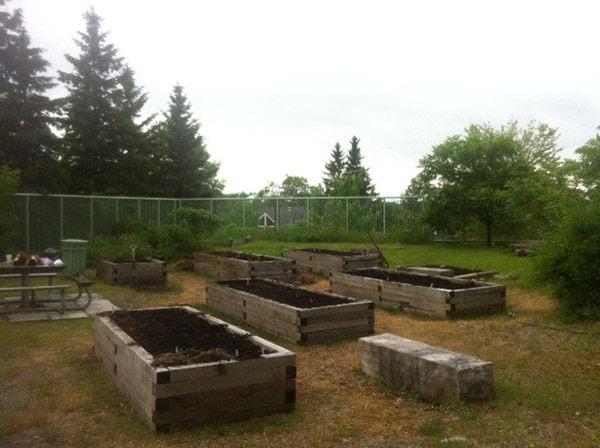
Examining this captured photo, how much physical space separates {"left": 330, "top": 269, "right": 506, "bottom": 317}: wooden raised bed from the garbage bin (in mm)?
6894

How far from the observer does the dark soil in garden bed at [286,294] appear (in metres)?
8.08

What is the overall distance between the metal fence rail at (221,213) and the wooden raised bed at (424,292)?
10784 millimetres

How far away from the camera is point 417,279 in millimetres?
10703

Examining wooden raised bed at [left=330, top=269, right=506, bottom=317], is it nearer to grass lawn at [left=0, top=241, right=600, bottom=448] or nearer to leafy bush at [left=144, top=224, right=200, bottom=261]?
grass lawn at [left=0, top=241, right=600, bottom=448]

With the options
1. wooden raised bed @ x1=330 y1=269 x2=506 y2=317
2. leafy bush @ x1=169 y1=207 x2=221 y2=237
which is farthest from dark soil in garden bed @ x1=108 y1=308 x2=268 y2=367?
leafy bush @ x1=169 y1=207 x2=221 y2=237

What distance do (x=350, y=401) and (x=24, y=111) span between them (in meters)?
22.2

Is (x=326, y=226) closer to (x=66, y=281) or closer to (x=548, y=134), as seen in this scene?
(x=66, y=281)

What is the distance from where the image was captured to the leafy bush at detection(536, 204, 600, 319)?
798 centimetres

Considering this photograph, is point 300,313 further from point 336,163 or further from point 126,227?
point 336,163

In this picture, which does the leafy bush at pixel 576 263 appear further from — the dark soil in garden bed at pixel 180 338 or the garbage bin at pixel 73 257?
the garbage bin at pixel 73 257

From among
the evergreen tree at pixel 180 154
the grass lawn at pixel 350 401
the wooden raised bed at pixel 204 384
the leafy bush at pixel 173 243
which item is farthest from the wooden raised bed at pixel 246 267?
the evergreen tree at pixel 180 154

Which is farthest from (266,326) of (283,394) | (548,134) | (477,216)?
(548,134)

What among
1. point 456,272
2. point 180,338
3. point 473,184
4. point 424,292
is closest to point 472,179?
point 473,184

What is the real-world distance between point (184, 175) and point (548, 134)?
83.9 feet
